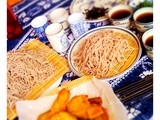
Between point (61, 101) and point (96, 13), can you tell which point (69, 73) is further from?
point (96, 13)

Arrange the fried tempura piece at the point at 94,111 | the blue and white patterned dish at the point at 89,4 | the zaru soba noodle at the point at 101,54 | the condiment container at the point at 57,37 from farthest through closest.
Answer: the blue and white patterned dish at the point at 89,4 < the condiment container at the point at 57,37 < the zaru soba noodle at the point at 101,54 < the fried tempura piece at the point at 94,111

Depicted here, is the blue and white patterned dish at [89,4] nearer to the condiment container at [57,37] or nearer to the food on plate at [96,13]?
the food on plate at [96,13]

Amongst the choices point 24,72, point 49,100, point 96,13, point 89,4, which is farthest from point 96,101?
point 89,4

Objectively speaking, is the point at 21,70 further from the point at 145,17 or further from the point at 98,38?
the point at 145,17

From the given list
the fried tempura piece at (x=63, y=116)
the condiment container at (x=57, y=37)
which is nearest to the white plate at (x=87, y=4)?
the condiment container at (x=57, y=37)
